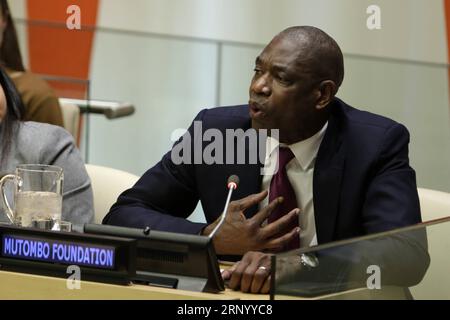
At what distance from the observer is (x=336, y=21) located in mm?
5270

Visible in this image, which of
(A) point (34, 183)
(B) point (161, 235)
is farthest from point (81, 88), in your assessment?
(B) point (161, 235)

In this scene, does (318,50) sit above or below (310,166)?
above

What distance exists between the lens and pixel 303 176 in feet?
8.26

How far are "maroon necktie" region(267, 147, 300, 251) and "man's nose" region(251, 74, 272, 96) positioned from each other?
6.7 inches

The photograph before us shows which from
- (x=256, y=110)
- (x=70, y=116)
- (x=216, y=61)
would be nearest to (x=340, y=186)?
(x=256, y=110)

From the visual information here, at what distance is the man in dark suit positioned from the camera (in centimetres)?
242

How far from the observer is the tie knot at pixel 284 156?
8.21ft

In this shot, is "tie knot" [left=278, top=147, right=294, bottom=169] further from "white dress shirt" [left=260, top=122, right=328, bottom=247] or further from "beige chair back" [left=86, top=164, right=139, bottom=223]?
"beige chair back" [left=86, top=164, right=139, bottom=223]

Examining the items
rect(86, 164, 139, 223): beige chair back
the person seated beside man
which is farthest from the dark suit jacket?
rect(86, 164, 139, 223): beige chair back

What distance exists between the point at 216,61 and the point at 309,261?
3.21m

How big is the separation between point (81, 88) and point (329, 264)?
311 centimetres

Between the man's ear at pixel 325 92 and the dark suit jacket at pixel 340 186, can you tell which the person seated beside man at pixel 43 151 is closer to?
the dark suit jacket at pixel 340 186

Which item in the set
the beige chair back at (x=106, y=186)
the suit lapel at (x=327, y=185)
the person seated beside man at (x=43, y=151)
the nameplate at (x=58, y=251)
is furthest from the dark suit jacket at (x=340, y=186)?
the nameplate at (x=58, y=251)

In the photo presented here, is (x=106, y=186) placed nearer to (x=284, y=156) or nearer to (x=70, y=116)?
(x=284, y=156)
